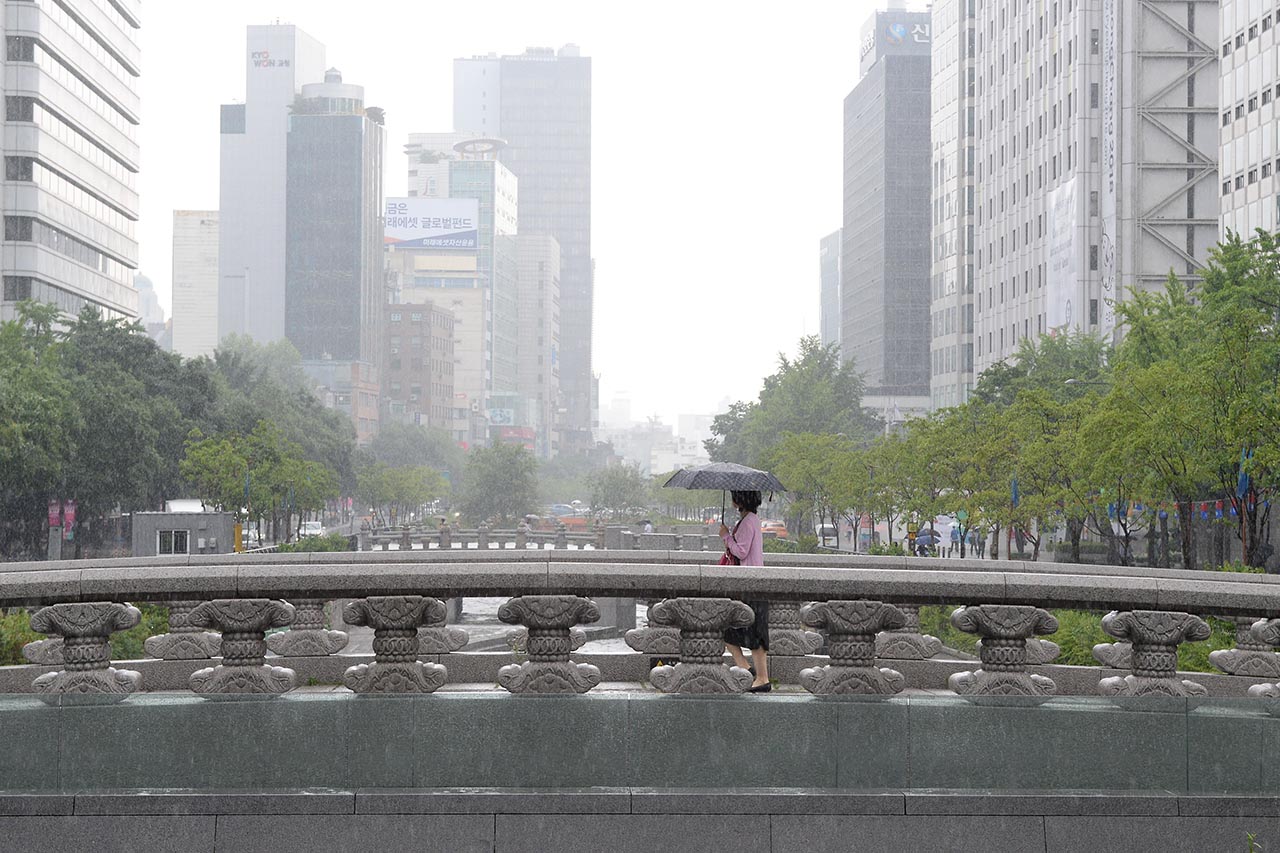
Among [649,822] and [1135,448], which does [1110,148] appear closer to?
[1135,448]

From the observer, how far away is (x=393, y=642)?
6.73 meters

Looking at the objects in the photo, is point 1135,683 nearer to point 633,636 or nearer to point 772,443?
point 633,636

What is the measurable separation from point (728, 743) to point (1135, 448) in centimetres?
3396

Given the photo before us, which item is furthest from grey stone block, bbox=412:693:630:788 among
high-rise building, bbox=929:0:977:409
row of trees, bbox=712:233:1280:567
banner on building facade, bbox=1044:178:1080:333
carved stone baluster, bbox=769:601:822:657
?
high-rise building, bbox=929:0:977:409

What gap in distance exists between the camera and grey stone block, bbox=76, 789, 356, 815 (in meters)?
6.34

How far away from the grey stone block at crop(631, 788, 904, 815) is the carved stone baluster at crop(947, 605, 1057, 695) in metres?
0.69

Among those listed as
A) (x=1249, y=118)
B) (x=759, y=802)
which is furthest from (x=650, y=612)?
(x=1249, y=118)

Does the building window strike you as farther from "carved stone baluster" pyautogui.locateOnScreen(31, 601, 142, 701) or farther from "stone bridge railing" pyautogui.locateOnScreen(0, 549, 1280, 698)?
"carved stone baluster" pyautogui.locateOnScreen(31, 601, 142, 701)

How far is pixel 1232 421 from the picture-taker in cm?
3500

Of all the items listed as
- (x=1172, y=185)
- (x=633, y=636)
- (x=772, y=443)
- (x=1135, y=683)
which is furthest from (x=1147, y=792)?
(x=772, y=443)

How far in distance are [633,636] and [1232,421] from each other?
31.2 metres

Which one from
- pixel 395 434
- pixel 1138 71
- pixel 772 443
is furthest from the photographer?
pixel 395 434

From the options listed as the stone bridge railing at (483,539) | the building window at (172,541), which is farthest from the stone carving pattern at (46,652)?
the stone bridge railing at (483,539)

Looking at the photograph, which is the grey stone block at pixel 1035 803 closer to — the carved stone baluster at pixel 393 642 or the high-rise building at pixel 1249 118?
the carved stone baluster at pixel 393 642
